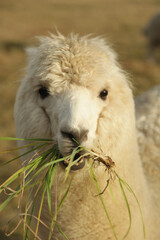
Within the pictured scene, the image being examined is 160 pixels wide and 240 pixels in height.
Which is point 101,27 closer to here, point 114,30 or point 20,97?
point 114,30

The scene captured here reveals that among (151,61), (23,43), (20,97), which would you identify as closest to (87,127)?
(20,97)

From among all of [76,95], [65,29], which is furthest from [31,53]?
[65,29]

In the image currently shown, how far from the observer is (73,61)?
1836 mm

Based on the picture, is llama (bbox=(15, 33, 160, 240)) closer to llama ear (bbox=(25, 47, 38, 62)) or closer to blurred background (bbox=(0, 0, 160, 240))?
llama ear (bbox=(25, 47, 38, 62))

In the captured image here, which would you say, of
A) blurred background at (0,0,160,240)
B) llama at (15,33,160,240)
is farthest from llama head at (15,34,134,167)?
blurred background at (0,0,160,240)

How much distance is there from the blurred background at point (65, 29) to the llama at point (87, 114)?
357 millimetres

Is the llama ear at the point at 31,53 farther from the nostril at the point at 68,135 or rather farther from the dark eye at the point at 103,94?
the nostril at the point at 68,135

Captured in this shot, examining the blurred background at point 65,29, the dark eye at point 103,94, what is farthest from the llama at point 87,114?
the blurred background at point 65,29

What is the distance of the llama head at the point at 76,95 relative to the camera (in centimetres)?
175

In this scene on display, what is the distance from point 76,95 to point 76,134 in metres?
0.25

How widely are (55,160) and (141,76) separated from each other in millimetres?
6926

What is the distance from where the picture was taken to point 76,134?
5.15 feet

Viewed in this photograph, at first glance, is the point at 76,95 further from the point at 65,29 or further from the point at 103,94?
the point at 65,29

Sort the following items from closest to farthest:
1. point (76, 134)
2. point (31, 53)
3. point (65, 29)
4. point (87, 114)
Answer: point (76, 134), point (87, 114), point (31, 53), point (65, 29)
